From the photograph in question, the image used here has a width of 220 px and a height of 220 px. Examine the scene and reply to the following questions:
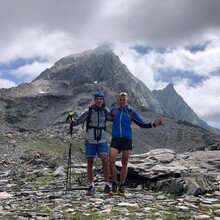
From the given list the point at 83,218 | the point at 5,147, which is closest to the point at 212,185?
the point at 83,218

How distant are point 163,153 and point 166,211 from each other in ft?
35.6

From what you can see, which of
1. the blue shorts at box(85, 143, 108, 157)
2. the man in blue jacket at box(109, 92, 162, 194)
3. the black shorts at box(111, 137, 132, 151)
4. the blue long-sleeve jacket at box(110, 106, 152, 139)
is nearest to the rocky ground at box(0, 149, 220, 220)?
the man in blue jacket at box(109, 92, 162, 194)

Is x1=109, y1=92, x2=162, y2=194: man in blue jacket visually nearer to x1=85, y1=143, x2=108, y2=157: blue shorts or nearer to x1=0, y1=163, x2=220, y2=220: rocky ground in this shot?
x1=85, y1=143, x2=108, y2=157: blue shorts

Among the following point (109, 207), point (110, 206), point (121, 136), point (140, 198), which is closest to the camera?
point (109, 207)

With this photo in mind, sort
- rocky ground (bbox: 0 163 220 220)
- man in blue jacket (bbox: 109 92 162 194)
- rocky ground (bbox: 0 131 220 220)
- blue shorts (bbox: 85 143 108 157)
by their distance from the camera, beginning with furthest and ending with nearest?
man in blue jacket (bbox: 109 92 162 194) → blue shorts (bbox: 85 143 108 157) → rocky ground (bbox: 0 131 220 220) → rocky ground (bbox: 0 163 220 220)

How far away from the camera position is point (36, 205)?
9805 mm

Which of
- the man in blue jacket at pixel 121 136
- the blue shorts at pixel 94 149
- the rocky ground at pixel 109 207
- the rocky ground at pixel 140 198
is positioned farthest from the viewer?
the man in blue jacket at pixel 121 136

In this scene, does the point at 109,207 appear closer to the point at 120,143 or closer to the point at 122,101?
the point at 120,143

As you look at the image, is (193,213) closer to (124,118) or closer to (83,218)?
(83,218)

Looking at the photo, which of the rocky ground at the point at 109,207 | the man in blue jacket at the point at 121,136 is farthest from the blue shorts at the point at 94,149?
the rocky ground at the point at 109,207

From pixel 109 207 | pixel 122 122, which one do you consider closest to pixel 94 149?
pixel 122 122

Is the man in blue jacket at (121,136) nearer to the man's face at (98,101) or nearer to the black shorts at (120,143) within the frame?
the black shorts at (120,143)

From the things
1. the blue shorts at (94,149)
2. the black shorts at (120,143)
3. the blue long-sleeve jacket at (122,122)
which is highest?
the blue long-sleeve jacket at (122,122)

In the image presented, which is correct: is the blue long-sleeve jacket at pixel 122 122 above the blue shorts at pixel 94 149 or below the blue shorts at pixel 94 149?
above
